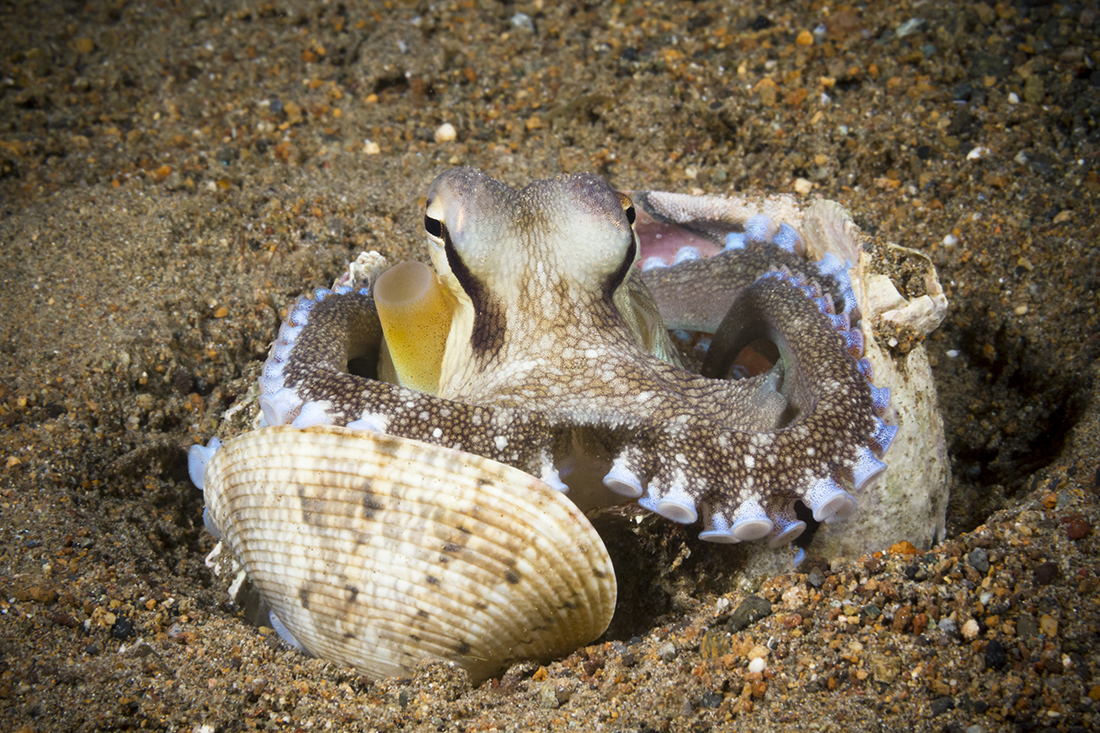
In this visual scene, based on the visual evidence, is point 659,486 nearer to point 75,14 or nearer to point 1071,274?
point 1071,274

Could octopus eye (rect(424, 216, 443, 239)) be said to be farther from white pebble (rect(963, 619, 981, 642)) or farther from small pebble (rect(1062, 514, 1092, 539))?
small pebble (rect(1062, 514, 1092, 539))

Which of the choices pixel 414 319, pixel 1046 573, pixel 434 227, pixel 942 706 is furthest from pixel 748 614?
pixel 434 227

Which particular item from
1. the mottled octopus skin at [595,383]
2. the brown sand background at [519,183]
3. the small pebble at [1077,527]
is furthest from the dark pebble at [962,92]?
the small pebble at [1077,527]

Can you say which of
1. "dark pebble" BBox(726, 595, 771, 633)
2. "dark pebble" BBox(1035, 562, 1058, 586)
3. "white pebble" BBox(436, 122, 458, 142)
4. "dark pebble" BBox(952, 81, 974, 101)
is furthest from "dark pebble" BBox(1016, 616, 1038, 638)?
"white pebble" BBox(436, 122, 458, 142)

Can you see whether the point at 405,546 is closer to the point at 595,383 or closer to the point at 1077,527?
the point at 595,383

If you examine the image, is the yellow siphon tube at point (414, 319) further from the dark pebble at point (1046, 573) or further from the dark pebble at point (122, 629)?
the dark pebble at point (1046, 573)

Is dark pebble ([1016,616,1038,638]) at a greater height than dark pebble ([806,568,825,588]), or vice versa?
dark pebble ([1016,616,1038,638])
